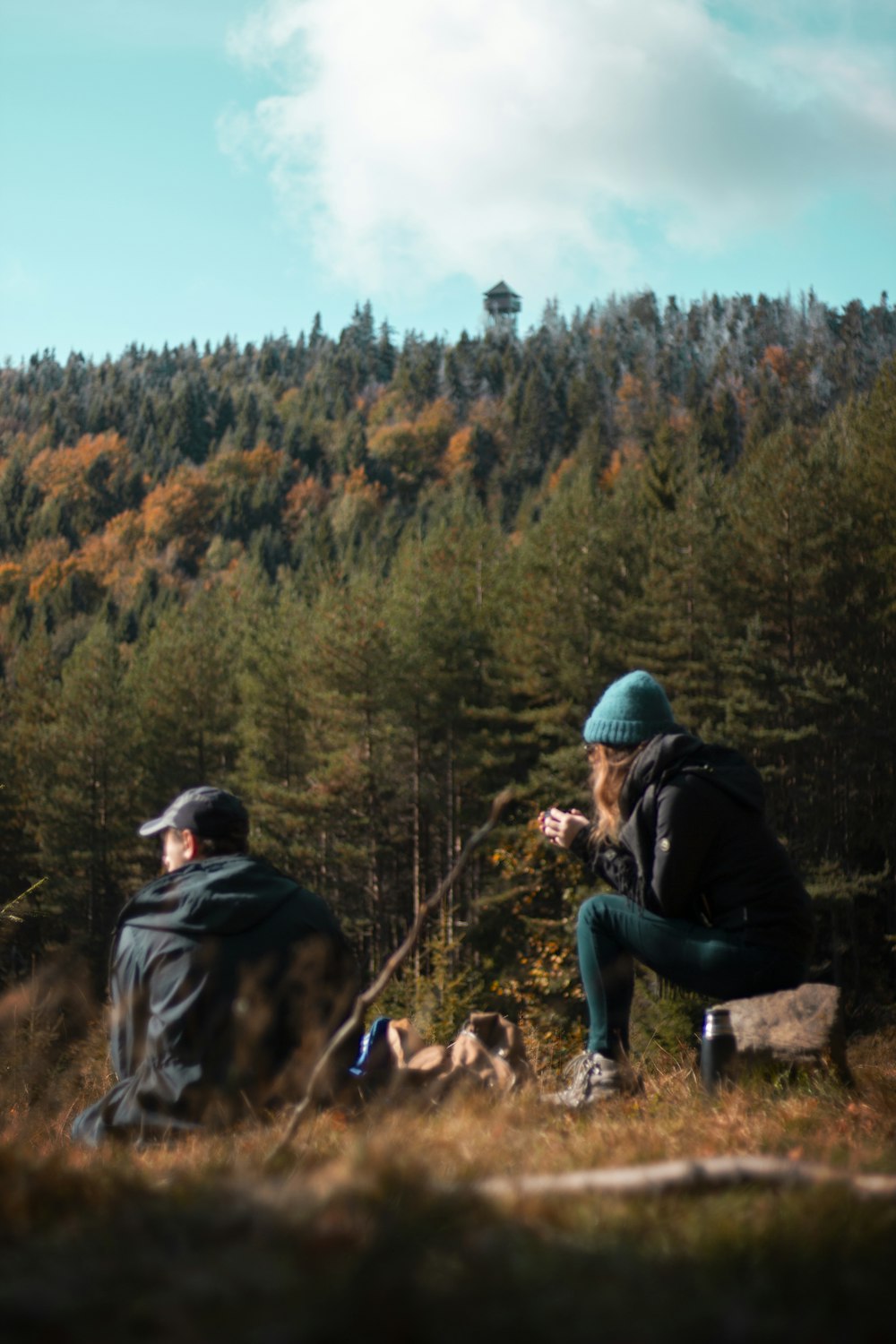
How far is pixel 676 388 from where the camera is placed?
12675 centimetres

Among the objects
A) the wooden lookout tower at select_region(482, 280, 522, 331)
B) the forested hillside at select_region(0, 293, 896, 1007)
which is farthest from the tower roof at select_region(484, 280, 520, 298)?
the forested hillside at select_region(0, 293, 896, 1007)

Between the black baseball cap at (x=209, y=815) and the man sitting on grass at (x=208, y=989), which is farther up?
the black baseball cap at (x=209, y=815)

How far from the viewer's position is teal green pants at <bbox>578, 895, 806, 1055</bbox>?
4.02 meters

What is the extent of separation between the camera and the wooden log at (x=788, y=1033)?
14.3 ft

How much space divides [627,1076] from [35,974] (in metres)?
2.06

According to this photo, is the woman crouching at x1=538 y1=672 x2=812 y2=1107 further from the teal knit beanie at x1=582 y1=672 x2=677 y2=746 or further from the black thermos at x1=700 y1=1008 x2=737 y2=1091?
the black thermos at x1=700 y1=1008 x2=737 y2=1091

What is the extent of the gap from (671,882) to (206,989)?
61.9 inches

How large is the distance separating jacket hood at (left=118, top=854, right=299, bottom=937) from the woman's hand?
3.63 ft

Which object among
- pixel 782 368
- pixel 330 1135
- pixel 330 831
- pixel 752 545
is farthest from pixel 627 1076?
pixel 782 368

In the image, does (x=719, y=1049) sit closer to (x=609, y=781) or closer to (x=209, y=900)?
(x=609, y=781)

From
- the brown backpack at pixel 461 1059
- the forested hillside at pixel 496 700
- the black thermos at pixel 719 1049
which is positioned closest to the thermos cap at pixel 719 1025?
the black thermos at pixel 719 1049

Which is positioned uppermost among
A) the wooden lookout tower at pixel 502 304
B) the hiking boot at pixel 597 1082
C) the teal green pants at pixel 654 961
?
the wooden lookout tower at pixel 502 304

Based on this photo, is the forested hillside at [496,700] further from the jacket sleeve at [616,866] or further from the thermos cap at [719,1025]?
the thermos cap at [719,1025]

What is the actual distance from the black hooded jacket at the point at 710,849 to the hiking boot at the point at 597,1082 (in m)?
0.56
